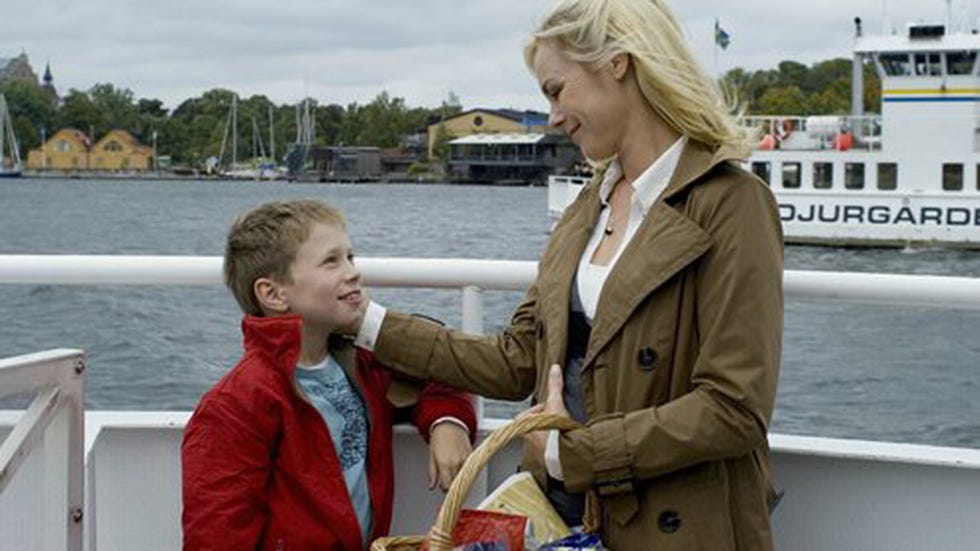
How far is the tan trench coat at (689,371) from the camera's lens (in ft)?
6.63

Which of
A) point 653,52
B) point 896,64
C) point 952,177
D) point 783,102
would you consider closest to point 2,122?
point 783,102

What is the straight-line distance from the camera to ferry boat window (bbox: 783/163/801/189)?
116ft

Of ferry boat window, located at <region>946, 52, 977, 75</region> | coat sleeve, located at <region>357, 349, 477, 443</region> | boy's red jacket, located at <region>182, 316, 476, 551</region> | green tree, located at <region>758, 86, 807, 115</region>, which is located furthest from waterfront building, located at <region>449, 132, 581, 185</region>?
boy's red jacket, located at <region>182, 316, 476, 551</region>

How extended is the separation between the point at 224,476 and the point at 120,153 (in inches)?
4909

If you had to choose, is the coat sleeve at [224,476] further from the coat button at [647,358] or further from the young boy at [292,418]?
the coat button at [647,358]

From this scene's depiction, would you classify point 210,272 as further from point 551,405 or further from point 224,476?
point 551,405

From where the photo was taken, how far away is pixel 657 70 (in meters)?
2.11

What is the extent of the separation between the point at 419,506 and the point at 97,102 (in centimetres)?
11381

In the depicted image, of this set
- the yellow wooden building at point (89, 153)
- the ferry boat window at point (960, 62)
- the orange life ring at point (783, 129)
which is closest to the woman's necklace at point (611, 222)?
the ferry boat window at point (960, 62)

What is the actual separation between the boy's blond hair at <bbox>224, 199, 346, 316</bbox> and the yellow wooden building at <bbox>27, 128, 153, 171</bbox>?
11855cm

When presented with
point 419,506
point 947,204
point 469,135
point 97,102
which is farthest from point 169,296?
point 97,102

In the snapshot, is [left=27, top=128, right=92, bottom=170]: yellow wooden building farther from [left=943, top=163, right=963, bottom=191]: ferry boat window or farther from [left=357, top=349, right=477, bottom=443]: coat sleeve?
[left=357, top=349, right=477, bottom=443]: coat sleeve

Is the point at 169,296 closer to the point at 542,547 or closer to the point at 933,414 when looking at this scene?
the point at 933,414

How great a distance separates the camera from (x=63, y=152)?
392 feet
